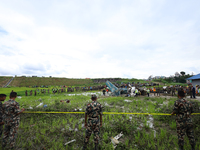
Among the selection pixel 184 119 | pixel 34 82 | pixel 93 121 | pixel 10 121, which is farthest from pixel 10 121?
pixel 34 82

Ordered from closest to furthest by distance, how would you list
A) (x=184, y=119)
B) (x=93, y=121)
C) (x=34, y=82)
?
(x=184, y=119), (x=93, y=121), (x=34, y=82)

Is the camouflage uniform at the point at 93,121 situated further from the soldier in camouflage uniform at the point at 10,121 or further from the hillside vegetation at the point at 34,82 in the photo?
the hillside vegetation at the point at 34,82

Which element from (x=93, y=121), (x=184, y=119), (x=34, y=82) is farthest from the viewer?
(x=34, y=82)

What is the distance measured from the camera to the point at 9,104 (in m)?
3.15

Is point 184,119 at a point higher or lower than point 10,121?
higher

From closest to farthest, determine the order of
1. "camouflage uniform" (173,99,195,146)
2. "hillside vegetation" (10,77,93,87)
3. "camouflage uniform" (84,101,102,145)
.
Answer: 1. "camouflage uniform" (173,99,195,146)
2. "camouflage uniform" (84,101,102,145)
3. "hillside vegetation" (10,77,93,87)

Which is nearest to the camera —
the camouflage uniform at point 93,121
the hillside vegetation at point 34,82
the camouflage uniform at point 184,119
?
the camouflage uniform at point 184,119

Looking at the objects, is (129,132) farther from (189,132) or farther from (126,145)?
(189,132)

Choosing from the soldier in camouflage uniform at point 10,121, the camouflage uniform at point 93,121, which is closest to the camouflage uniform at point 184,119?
the camouflage uniform at point 93,121

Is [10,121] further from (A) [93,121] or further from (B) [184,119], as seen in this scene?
(B) [184,119]

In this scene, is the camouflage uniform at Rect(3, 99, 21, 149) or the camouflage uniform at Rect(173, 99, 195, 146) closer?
the camouflage uniform at Rect(173, 99, 195, 146)

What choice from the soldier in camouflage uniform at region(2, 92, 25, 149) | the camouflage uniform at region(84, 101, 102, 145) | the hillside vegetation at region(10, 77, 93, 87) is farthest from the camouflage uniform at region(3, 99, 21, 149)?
the hillside vegetation at region(10, 77, 93, 87)

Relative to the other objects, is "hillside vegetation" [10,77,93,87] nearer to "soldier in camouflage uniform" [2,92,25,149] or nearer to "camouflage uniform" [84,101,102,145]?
"soldier in camouflage uniform" [2,92,25,149]

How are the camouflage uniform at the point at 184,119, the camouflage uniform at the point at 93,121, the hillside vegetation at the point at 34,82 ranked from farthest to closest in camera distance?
the hillside vegetation at the point at 34,82 < the camouflage uniform at the point at 93,121 < the camouflage uniform at the point at 184,119
